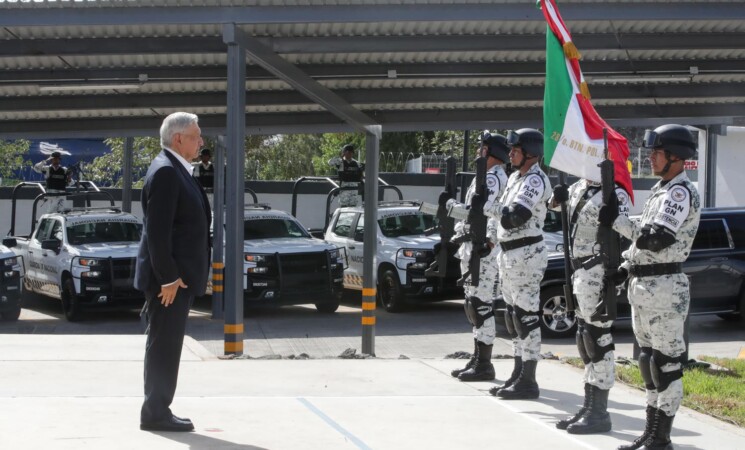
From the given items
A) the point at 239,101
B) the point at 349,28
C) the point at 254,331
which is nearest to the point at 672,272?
the point at 239,101

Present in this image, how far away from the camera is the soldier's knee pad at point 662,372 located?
22.8 ft

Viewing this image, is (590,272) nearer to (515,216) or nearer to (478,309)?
(515,216)

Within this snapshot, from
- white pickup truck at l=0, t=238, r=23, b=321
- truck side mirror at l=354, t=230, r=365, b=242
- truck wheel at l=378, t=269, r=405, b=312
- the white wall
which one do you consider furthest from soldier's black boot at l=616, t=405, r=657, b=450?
the white wall

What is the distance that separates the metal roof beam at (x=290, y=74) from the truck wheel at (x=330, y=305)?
16.2ft

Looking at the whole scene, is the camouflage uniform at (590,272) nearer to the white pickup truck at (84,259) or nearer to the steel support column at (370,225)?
the steel support column at (370,225)

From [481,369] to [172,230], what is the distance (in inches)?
152

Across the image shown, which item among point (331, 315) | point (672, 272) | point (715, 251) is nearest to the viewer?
point (672, 272)

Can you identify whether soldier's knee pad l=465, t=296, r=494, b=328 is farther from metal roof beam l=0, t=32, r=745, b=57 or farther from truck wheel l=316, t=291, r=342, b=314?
truck wheel l=316, t=291, r=342, b=314

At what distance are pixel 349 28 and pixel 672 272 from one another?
8.30 metres

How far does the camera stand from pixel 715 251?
52.0 feet

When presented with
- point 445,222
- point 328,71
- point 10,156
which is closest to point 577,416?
point 445,222

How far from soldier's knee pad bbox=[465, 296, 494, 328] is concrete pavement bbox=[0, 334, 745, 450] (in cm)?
58

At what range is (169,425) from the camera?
7.12 m

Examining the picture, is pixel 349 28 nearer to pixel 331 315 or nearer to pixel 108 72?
pixel 108 72
